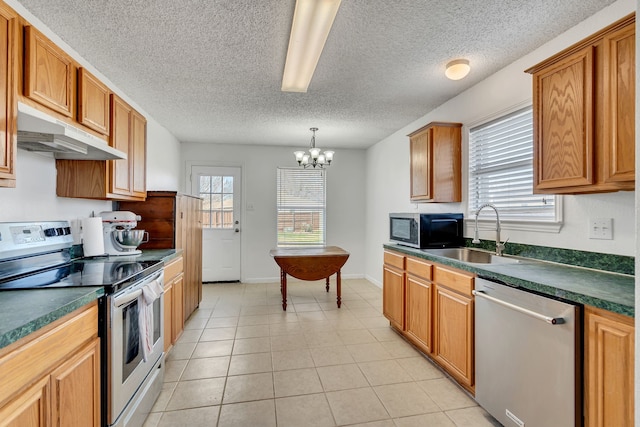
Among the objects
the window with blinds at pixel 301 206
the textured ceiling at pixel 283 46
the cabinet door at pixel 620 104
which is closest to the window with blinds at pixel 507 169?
the textured ceiling at pixel 283 46

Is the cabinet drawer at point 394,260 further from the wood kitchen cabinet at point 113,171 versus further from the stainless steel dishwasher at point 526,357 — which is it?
the wood kitchen cabinet at point 113,171

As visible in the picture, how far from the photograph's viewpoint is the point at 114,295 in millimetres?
1512

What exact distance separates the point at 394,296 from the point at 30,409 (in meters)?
2.69

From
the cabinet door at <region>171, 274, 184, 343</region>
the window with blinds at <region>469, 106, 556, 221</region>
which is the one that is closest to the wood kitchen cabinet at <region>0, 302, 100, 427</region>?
the cabinet door at <region>171, 274, 184, 343</region>

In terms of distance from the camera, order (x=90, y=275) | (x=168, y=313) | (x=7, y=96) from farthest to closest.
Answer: (x=168, y=313) → (x=90, y=275) → (x=7, y=96)

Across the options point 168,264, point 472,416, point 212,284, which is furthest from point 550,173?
point 212,284

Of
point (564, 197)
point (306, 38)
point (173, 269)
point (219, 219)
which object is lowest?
point (173, 269)

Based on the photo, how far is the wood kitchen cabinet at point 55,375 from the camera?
3.11ft

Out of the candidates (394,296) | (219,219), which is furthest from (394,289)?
(219,219)

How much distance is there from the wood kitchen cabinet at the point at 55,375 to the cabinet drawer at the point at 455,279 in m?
2.07

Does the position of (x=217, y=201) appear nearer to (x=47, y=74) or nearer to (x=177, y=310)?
(x=177, y=310)

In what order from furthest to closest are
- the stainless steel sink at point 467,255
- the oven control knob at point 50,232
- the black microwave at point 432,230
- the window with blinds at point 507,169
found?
1. the black microwave at point 432,230
2. the stainless steel sink at point 467,255
3. the window with blinds at point 507,169
4. the oven control knob at point 50,232

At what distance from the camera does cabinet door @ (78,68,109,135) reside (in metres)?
1.95

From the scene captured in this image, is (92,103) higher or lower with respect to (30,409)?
higher
